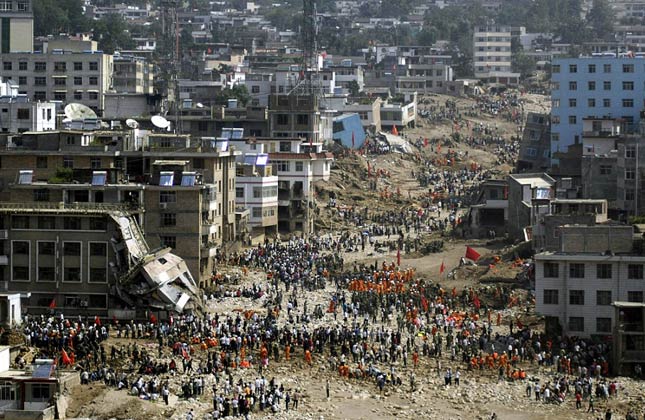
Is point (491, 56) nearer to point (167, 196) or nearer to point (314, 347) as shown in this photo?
point (167, 196)

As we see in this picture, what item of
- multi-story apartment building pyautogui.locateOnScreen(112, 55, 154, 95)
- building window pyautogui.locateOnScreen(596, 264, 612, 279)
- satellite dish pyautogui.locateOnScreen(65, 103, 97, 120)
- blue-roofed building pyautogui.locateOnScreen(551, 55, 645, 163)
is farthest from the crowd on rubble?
multi-story apartment building pyautogui.locateOnScreen(112, 55, 154, 95)

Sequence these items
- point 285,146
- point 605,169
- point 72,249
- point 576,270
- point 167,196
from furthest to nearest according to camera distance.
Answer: point 285,146, point 605,169, point 167,196, point 72,249, point 576,270

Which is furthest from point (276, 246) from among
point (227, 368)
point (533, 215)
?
point (227, 368)

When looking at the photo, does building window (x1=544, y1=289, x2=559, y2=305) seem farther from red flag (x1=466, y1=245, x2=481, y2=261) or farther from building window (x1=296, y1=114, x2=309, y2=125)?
building window (x1=296, y1=114, x2=309, y2=125)

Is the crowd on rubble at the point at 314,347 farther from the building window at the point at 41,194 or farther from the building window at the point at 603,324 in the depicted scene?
the building window at the point at 41,194

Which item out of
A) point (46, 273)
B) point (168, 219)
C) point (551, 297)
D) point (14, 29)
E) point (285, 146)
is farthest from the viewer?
point (14, 29)

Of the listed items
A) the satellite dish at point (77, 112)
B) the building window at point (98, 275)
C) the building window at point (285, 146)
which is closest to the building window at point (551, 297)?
the building window at point (98, 275)

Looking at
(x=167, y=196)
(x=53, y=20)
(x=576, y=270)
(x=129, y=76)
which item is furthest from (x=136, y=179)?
(x=53, y=20)
